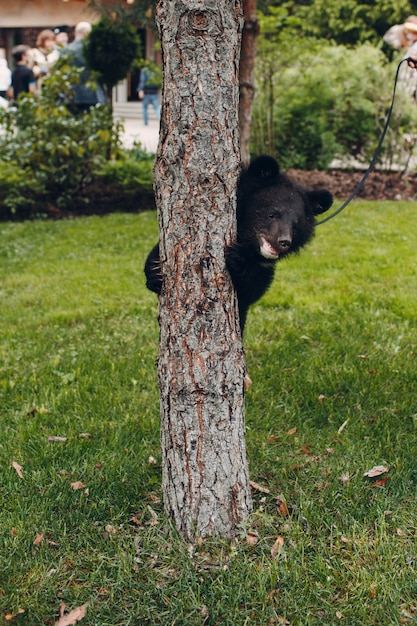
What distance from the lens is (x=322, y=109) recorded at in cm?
1355

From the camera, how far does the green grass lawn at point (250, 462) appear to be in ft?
8.68

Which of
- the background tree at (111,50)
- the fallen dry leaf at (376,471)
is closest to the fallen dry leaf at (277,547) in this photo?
the fallen dry leaf at (376,471)

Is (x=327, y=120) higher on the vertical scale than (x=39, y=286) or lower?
higher

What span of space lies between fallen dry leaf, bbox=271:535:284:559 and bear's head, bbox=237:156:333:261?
4.18 feet

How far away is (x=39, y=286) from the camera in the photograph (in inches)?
271

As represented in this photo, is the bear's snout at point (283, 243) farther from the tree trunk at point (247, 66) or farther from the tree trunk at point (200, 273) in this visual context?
the tree trunk at point (247, 66)

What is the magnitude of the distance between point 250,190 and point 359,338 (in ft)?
7.38

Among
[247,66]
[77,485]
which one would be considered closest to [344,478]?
[77,485]

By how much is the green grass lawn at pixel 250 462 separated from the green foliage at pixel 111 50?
6228 mm

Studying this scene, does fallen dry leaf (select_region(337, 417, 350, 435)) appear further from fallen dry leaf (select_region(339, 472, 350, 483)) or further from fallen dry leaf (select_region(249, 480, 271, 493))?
fallen dry leaf (select_region(249, 480, 271, 493))

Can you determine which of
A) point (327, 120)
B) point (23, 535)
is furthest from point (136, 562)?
point (327, 120)

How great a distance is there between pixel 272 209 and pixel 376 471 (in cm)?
146

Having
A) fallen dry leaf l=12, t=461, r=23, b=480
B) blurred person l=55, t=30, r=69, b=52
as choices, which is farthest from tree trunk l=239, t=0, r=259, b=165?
fallen dry leaf l=12, t=461, r=23, b=480

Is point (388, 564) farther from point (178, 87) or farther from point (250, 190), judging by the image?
point (178, 87)
